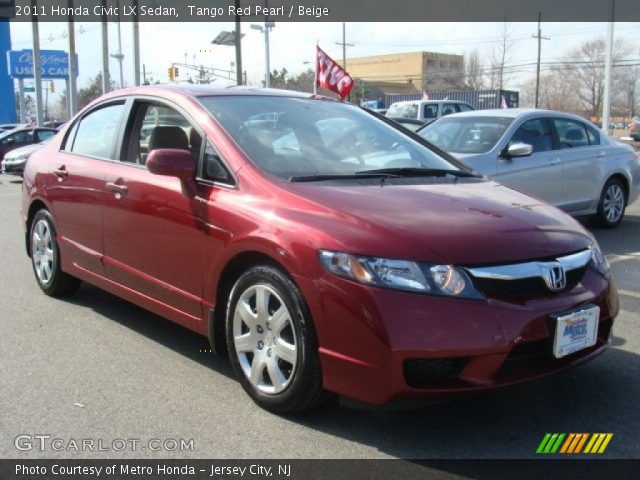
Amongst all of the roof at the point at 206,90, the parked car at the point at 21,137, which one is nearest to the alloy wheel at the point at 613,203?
the roof at the point at 206,90

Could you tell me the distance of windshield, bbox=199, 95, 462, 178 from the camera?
3.88m

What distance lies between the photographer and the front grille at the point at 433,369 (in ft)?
9.57

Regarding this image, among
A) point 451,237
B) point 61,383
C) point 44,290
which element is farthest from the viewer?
point 44,290

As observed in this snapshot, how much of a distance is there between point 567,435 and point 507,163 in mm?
5221

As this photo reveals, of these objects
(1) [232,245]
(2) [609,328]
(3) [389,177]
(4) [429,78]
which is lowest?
(2) [609,328]

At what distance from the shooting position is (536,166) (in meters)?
8.33

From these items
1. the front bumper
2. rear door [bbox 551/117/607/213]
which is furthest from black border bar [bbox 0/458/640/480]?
rear door [bbox 551/117/607/213]

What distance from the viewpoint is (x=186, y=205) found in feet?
12.8

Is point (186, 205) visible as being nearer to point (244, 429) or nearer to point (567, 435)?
point (244, 429)

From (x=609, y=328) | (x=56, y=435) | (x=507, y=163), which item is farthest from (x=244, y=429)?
(x=507, y=163)

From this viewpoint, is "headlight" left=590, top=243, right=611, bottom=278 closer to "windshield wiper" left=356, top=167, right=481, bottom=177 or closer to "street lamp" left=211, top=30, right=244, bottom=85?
"windshield wiper" left=356, top=167, right=481, bottom=177

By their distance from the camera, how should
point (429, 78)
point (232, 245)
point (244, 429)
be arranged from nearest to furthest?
1. point (244, 429)
2. point (232, 245)
3. point (429, 78)

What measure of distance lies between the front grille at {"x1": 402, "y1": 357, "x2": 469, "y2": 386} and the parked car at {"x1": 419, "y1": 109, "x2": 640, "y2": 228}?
5.02 m

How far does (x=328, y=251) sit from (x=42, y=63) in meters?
54.8
